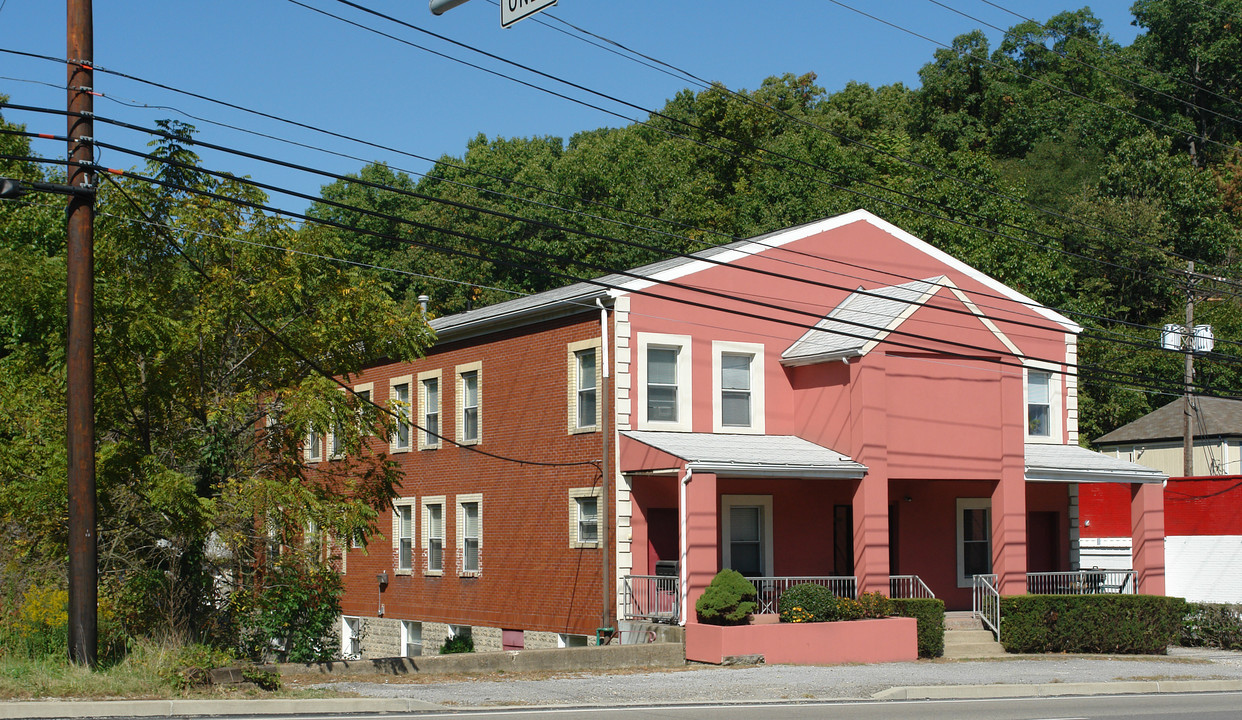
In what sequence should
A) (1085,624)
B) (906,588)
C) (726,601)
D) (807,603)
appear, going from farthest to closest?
(906,588)
(1085,624)
(807,603)
(726,601)

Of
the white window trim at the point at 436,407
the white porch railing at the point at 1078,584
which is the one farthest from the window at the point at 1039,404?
the white window trim at the point at 436,407

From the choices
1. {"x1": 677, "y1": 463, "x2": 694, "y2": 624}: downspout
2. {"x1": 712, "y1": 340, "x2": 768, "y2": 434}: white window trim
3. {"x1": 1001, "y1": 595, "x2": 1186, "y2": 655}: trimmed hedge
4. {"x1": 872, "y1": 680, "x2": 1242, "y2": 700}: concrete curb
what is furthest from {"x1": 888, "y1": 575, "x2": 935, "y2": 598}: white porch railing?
{"x1": 872, "y1": 680, "x2": 1242, "y2": 700}: concrete curb

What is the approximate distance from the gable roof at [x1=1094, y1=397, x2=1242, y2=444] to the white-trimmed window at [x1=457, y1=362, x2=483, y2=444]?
2492cm

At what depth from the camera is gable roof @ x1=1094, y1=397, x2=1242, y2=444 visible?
136 ft

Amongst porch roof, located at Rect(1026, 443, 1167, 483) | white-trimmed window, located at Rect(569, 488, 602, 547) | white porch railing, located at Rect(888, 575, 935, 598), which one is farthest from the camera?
porch roof, located at Rect(1026, 443, 1167, 483)

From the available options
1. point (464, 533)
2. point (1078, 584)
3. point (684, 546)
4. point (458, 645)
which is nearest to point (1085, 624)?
point (1078, 584)

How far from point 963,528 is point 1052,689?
406 inches

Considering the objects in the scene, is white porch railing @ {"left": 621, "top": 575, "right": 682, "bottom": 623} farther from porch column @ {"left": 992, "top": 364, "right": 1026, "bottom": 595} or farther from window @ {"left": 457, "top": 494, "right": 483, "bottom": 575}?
porch column @ {"left": 992, "top": 364, "right": 1026, "bottom": 595}

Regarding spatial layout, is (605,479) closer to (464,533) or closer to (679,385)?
(679,385)

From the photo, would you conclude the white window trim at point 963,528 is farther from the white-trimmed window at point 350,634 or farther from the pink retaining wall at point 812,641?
A: the white-trimmed window at point 350,634

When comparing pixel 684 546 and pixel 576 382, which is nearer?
pixel 684 546

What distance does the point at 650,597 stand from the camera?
23906 mm

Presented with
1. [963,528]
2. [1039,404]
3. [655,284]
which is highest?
[655,284]

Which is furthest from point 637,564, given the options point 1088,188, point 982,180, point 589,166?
point 1088,188
